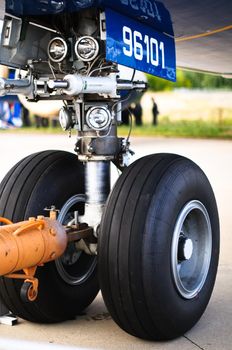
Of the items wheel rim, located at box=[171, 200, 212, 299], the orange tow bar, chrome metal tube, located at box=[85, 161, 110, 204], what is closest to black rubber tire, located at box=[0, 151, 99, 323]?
chrome metal tube, located at box=[85, 161, 110, 204]

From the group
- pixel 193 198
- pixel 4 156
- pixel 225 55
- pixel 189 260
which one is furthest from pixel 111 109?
pixel 4 156

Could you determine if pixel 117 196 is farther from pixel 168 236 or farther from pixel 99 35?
pixel 99 35

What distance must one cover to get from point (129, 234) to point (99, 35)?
3.35 ft

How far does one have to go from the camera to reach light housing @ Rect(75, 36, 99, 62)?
11.5ft

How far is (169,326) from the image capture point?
3.37 meters

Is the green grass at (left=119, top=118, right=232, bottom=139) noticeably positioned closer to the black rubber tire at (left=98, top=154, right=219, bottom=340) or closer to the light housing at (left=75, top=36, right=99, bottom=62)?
the light housing at (left=75, top=36, right=99, bottom=62)

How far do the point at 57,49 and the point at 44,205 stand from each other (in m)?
0.82

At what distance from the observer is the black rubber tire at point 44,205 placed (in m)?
3.66

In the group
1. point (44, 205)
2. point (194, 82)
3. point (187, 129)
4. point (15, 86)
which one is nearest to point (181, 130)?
point (187, 129)

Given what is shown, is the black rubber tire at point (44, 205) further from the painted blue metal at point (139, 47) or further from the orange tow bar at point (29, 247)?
the painted blue metal at point (139, 47)

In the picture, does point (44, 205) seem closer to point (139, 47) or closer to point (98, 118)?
point (98, 118)

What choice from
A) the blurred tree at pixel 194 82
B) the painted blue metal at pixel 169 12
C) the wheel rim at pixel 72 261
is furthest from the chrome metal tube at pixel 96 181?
the blurred tree at pixel 194 82

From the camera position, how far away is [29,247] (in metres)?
3.13

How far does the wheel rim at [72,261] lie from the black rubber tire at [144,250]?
1.72 ft
